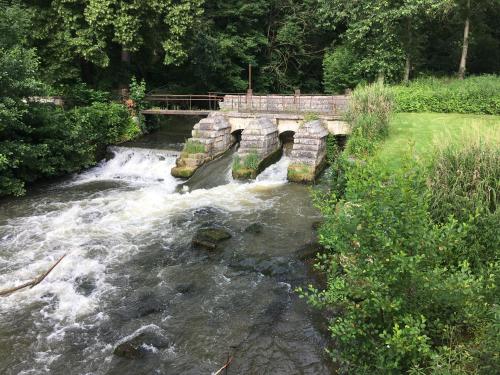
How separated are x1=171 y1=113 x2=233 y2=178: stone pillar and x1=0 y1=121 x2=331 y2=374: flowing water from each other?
181 cm

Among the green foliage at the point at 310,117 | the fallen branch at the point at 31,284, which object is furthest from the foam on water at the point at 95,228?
the green foliage at the point at 310,117

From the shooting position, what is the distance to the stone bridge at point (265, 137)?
1528 cm

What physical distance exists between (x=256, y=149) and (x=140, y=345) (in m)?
10.2

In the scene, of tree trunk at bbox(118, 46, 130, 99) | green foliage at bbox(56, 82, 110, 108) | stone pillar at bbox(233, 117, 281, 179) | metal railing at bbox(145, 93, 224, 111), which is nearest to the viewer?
stone pillar at bbox(233, 117, 281, 179)

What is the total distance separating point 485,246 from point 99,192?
12.1 meters

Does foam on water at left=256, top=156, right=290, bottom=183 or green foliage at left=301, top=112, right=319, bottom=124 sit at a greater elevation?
green foliage at left=301, top=112, right=319, bottom=124

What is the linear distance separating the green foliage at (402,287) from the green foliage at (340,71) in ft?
67.0

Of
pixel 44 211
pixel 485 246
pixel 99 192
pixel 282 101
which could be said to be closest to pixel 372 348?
pixel 485 246

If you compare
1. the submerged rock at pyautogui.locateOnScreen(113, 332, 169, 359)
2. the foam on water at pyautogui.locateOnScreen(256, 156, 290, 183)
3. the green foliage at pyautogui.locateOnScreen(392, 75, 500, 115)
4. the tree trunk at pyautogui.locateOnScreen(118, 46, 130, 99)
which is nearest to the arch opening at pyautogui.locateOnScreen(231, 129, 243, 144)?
the foam on water at pyautogui.locateOnScreen(256, 156, 290, 183)

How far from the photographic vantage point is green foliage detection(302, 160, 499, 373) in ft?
14.0

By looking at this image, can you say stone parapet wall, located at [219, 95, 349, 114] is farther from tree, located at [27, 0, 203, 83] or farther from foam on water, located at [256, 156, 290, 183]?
tree, located at [27, 0, 203, 83]

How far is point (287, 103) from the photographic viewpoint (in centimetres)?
1920

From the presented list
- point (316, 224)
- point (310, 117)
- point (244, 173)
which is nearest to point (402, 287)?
point (316, 224)

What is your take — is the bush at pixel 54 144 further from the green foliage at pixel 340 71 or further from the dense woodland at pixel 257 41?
the green foliage at pixel 340 71
